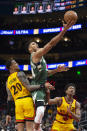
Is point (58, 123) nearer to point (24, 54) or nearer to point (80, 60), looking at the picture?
point (80, 60)

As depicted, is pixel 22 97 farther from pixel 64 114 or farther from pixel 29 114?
pixel 64 114

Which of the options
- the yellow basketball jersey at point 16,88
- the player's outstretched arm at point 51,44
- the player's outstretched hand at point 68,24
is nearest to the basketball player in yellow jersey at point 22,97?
the yellow basketball jersey at point 16,88

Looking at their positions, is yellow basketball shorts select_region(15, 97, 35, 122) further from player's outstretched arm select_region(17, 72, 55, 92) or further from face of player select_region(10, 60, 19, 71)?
face of player select_region(10, 60, 19, 71)

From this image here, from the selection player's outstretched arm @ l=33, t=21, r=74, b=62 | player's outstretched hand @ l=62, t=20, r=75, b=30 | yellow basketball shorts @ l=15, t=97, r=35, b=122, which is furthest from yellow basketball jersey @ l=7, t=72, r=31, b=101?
player's outstretched hand @ l=62, t=20, r=75, b=30

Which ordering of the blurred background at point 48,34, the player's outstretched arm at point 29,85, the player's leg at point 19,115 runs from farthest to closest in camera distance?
the blurred background at point 48,34
the player's leg at point 19,115
the player's outstretched arm at point 29,85

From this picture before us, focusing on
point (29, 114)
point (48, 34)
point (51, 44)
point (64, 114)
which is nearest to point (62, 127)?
point (64, 114)

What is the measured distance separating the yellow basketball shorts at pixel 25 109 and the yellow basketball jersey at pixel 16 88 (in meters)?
0.11

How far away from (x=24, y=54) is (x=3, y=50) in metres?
2.40

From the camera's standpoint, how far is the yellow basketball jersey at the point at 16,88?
16.1 ft

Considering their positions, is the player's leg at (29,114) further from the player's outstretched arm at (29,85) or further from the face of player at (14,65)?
the face of player at (14,65)

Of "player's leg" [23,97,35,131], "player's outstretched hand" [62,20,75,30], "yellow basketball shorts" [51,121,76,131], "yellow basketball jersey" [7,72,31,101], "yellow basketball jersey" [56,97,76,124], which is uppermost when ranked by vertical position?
"player's outstretched hand" [62,20,75,30]

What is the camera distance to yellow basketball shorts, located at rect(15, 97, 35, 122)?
4785 mm

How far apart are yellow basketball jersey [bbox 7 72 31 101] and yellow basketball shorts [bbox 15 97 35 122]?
0.37 ft

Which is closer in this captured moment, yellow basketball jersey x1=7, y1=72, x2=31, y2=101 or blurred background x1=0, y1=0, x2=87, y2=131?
yellow basketball jersey x1=7, y1=72, x2=31, y2=101
